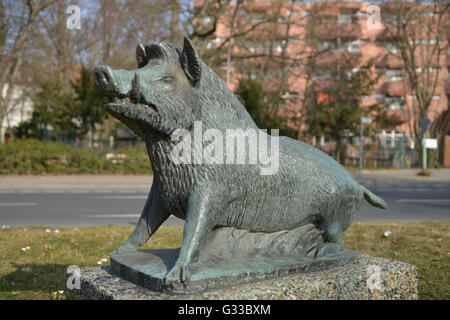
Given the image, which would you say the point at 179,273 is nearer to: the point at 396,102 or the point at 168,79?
the point at 168,79

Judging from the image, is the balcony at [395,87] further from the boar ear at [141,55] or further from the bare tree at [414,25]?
the boar ear at [141,55]

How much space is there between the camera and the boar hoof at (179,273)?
2.00 meters

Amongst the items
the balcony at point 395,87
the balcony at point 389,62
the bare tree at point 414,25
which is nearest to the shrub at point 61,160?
the bare tree at point 414,25

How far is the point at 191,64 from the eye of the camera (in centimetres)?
218

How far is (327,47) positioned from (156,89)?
74.6 feet

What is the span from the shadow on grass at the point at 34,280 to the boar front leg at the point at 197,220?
2181 millimetres

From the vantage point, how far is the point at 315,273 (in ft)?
7.92

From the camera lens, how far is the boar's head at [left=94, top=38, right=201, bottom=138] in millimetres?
1944

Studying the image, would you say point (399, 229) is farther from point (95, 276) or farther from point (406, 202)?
point (95, 276)

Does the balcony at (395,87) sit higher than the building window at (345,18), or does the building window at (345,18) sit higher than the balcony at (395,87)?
the building window at (345,18)

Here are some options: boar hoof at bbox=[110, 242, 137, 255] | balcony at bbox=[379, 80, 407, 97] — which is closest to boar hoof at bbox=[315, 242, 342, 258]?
boar hoof at bbox=[110, 242, 137, 255]

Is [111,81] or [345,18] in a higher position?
[345,18]

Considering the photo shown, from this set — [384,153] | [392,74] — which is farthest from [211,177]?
[392,74]

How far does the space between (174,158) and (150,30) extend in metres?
17.5
